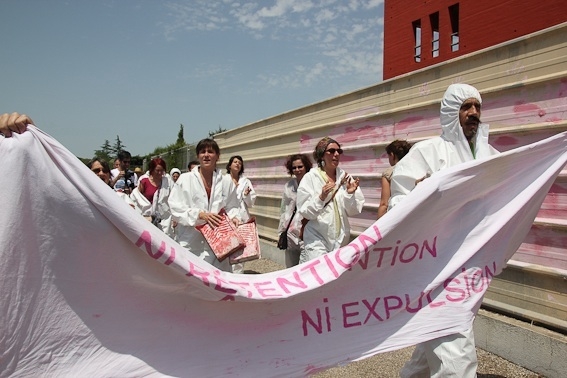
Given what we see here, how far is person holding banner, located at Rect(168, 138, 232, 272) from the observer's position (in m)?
4.23

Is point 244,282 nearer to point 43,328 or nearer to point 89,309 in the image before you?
point 89,309

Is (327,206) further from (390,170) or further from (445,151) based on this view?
(445,151)

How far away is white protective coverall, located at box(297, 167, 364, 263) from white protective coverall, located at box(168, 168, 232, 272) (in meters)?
0.84

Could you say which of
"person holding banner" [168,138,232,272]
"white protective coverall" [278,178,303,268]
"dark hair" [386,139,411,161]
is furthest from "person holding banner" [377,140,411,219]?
"person holding banner" [168,138,232,272]

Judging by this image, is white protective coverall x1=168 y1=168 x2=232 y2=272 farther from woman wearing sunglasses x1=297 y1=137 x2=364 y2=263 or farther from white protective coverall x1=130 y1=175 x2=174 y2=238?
white protective coverall x1=130 y1=175 x2=174 y2=238

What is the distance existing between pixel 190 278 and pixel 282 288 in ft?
1.68

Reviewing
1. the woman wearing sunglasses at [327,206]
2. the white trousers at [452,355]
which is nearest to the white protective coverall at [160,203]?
the woman wearing sunglasses at [327,206]

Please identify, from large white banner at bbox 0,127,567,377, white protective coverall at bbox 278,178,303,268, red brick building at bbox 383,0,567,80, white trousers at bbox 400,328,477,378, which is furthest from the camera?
red brick building at bbox 383,0,567,80

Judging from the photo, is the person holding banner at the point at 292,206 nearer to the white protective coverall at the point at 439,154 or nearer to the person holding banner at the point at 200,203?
the person holding banner at the point at 200,203

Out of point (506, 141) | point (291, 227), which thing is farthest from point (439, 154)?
point (291, 227)

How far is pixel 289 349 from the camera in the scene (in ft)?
8.00

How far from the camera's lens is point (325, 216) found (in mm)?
4191

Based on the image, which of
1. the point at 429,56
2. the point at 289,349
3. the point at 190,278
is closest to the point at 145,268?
the point at 190,278

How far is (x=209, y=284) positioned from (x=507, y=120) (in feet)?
11.0
